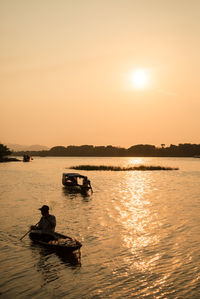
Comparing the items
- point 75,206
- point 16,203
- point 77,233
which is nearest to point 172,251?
point 77,233

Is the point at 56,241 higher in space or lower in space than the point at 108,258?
higher

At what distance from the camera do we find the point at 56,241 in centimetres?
1991

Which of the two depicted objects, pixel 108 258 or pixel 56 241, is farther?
pixel 56 241

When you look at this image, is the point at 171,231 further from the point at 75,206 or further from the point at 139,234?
the point at 75,206

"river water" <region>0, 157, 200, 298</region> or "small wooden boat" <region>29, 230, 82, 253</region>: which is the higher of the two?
"small wooden boat" <region>29, 230, 82, 253</region>

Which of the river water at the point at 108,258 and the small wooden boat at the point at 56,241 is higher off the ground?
the small wooden boat at the point at 56,241

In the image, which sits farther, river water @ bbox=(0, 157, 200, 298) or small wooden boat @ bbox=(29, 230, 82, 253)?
small wooden boat @ bbox=(29, 230, 82, 253)

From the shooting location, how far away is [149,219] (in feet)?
103

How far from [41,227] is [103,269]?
6037mm

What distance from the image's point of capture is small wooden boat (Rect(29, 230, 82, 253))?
1863 centimetres

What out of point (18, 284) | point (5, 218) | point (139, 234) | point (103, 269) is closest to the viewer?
point (18, 284)

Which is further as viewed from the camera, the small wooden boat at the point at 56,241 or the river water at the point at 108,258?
the small wooden boat at the point at 56,241

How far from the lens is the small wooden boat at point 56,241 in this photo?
18628 millimetres

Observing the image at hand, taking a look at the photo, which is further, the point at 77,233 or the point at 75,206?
the point at 75,206
